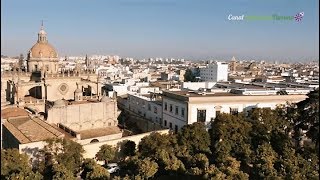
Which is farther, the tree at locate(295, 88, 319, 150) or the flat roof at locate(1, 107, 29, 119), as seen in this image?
the flat roof at locate(1, 107, 29, 119)

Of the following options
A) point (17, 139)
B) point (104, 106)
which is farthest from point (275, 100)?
point (17, 139)

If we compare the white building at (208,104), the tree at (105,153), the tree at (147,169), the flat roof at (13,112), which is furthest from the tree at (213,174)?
the flat roof at (13,112)

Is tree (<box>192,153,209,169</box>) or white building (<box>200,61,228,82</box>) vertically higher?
white building (<box>200,61,228,82</box>)

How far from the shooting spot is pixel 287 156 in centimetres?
2023

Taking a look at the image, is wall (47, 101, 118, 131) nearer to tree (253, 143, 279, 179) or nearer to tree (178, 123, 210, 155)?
tree (178, 123, 210, 155)

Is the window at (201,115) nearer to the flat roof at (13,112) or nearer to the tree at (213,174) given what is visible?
the tree at (213,174)

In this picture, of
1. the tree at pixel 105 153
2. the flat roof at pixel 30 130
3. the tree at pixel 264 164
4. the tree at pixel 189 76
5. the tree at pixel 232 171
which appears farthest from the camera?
the tree at pixel 189 76

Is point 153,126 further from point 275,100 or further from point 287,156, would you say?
point 287,156

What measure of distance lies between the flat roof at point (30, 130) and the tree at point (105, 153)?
2806 millimetres

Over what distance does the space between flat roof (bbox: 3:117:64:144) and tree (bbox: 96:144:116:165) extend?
281cm

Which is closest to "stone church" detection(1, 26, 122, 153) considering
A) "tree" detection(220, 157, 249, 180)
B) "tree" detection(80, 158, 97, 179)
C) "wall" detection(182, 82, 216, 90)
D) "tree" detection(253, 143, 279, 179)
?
"tree" detection(80, 158, 97, 179)

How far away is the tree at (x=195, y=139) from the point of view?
2350 cm

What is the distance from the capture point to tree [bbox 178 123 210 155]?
23.5 m

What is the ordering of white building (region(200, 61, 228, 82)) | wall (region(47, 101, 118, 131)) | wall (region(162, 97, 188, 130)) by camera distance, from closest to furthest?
wall (region(162, 97, 188, 130))
wall (region(47, 101, 118, 131))
white building (region(200, 61, 228, 82))
